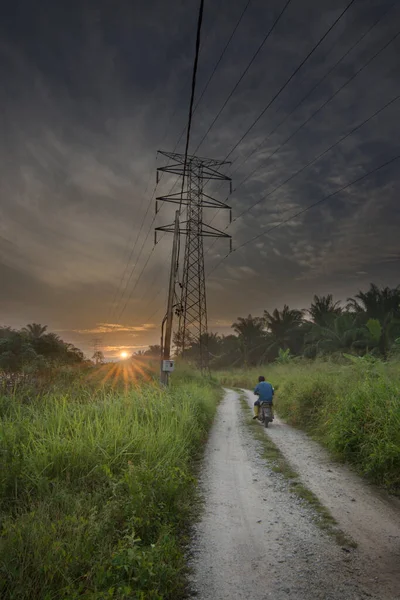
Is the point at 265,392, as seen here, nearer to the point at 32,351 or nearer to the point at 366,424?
the point at 366,424

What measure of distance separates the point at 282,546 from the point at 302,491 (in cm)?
189

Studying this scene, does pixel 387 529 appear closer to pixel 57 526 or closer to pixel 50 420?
pixel 57 526

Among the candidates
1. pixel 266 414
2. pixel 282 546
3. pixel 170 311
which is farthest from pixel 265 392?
pixel 282 546

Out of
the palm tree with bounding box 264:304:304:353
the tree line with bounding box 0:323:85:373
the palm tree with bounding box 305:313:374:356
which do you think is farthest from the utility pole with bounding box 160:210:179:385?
the palm tree with bounding box 264:304:304:353

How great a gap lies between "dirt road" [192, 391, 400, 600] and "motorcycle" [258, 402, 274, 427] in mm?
5244

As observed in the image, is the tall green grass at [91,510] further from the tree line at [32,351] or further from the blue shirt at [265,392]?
the tree line at [32,351]

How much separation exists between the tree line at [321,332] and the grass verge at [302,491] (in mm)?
10157

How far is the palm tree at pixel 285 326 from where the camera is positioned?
53469 millimetres

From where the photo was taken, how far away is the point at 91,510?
392cm

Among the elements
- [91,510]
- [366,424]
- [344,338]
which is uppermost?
[344,338]

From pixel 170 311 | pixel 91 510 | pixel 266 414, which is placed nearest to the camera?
pixel 91 510

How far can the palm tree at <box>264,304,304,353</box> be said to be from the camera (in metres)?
53.5

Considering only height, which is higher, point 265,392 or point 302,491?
point 265,392

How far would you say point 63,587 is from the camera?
2.80m
